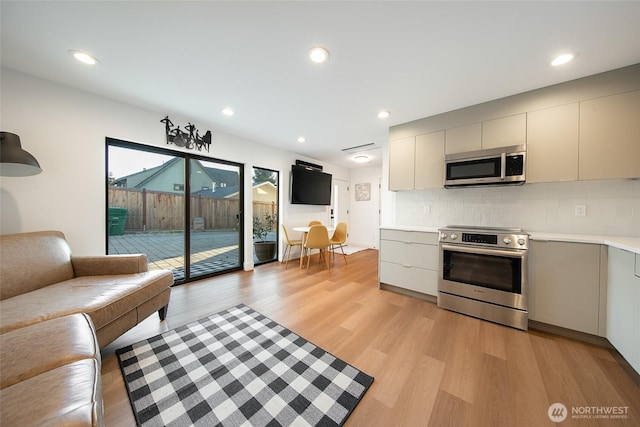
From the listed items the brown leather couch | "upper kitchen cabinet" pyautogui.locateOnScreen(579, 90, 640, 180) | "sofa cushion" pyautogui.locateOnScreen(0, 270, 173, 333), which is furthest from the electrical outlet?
"sofa cushion" pyautogui.locateOnScreen(0, 270, 173, 333)

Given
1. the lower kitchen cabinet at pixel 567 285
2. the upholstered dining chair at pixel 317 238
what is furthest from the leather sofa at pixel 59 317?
the lower kitchen cabinet at pixel 567 285

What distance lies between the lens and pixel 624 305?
1.47 m

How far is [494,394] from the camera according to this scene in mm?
1268

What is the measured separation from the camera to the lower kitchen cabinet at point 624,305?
4.47ft

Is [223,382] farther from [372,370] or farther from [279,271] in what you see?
[279,271]

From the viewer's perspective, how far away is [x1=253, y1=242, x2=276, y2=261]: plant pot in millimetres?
4242

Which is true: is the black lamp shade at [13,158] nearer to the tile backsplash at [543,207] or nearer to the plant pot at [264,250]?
the plant pot at [264,250]

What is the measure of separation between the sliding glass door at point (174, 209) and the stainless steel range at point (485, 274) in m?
3.21

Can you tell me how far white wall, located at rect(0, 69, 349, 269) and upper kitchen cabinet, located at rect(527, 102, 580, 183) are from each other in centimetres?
440

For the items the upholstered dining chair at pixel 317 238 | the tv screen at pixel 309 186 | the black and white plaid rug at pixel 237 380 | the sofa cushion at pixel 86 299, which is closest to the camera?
the black and white plaid rug at pixel 237 380

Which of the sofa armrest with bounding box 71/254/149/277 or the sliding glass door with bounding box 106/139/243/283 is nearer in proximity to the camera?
the sofa armrest with bounding box 71/254/149/277

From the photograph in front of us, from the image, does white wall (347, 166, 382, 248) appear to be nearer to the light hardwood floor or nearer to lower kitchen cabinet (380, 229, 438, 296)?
lower kitchen cabinet (380, 229, 438, 296)

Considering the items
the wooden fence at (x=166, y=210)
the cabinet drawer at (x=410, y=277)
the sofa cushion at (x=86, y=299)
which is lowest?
the cabinet drawer at (x=410, y=277)

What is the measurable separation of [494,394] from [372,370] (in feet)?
2.36
